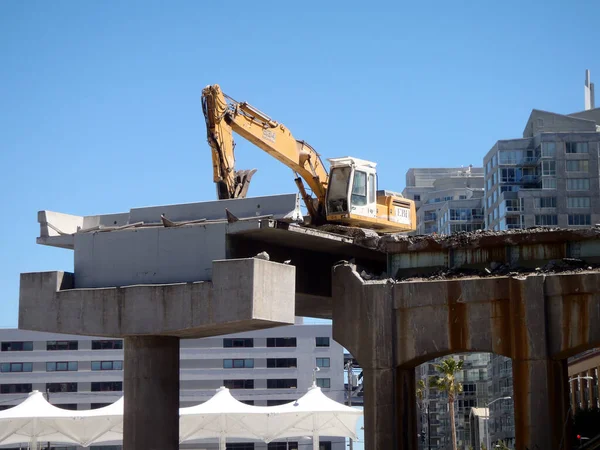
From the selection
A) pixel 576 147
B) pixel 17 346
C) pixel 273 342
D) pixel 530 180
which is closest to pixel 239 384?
pixel 273 342

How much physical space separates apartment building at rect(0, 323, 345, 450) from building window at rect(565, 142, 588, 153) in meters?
34.0

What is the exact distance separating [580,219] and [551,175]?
19.2 feet

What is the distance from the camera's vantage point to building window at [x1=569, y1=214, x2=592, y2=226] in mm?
125562

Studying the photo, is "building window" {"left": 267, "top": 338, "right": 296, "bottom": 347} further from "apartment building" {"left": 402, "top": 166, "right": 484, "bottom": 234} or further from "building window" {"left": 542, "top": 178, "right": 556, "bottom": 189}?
"apartment building" {"left": 402, "top": 166, "right": 484, "bottom": 234}

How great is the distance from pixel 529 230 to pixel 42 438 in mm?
34936

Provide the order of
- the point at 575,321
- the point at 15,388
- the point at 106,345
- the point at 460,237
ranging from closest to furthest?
the point at 575,321, the point at 460,237, the point at 15,388, the point at 106,345

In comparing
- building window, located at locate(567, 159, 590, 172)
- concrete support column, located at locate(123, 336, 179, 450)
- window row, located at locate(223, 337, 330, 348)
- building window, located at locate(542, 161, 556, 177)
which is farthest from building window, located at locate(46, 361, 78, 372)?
concrete support column, located at locate(123, 336, 179, 450)

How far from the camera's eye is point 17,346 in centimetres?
11831

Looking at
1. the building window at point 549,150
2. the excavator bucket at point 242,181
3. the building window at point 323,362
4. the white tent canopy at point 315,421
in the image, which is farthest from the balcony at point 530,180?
the excavator bucket at point 242,181

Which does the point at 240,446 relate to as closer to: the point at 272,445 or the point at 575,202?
the point at 272,445

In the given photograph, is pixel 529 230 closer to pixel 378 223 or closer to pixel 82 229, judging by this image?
pixel 378 223

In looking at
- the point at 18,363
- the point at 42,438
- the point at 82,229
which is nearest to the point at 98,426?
the point at 42,438

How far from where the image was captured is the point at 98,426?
62656 mm

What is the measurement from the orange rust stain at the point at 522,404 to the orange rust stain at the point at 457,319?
2.01m
